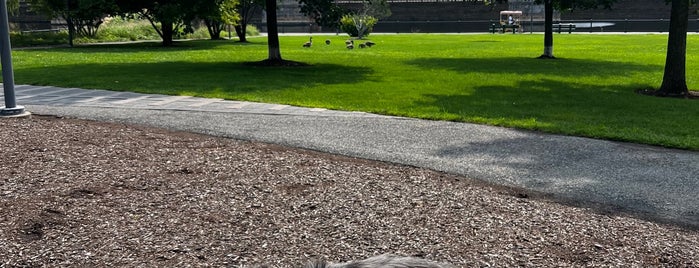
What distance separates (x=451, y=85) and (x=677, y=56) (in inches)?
210

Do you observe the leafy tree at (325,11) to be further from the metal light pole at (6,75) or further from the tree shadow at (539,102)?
the metal light pole at (6,75)

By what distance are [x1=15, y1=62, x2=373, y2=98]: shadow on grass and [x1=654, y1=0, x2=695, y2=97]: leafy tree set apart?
25.1 ft

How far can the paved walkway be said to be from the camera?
21.7 feet

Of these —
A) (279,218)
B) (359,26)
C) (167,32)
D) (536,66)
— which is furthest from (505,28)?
(279,218)

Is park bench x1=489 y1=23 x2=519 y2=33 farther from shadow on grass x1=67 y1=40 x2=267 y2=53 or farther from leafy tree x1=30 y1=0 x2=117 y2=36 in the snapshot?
leafy tree x1=30 y1=0 x2=117 y2=36

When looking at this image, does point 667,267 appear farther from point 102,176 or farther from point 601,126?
point 601,126

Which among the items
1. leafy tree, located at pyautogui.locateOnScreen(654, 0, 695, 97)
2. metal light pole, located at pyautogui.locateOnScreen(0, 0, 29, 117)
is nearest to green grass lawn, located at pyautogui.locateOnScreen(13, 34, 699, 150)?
leafy tree, located at pyautogui.locateOnScreen(654, 0, 695, 97)

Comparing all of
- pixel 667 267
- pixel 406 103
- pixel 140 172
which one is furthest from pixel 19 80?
pixel 667 267

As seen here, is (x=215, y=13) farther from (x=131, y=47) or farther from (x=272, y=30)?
(x=272, y=30)

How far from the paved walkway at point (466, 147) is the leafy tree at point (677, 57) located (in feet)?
23.9

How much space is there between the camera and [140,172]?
703cm

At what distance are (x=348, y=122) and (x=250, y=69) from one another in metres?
11.1

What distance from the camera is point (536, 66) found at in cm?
2303

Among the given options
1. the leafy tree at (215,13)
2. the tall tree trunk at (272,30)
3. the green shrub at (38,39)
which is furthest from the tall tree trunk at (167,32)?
the tall tree trunk at (272,30)
